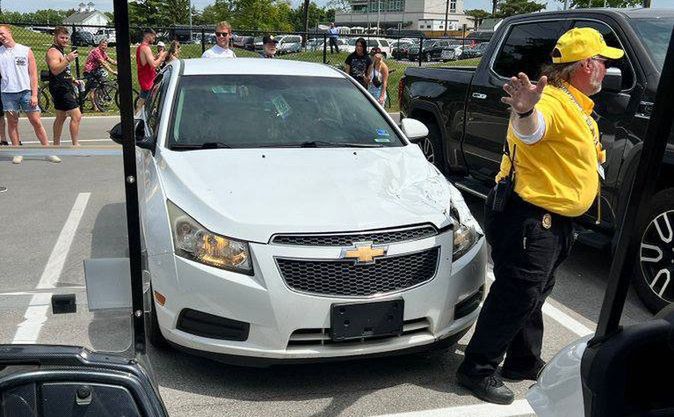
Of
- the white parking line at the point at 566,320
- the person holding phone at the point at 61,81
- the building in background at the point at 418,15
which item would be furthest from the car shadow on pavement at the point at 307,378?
the building in background at the point at 418,15

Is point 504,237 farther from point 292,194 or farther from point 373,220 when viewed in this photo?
point 292,194

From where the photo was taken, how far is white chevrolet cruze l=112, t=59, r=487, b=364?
2943mm

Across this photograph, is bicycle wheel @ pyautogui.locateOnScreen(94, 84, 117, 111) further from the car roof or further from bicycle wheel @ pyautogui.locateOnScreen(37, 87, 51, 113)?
the car roof

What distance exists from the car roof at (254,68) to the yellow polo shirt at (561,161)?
7.59 feet

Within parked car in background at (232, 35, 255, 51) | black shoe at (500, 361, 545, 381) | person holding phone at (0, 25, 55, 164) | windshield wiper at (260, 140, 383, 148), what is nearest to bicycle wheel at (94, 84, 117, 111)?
person holding phone at (0, 25, 55, 164)

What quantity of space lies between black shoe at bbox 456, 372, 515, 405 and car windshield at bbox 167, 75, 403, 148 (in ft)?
5.75

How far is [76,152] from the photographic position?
2.60 metres

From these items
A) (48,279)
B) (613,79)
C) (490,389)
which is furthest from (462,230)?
(48,279)

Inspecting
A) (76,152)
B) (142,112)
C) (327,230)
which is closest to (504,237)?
(327,230)

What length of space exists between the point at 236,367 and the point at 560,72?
221 centimetres

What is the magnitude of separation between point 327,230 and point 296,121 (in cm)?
152

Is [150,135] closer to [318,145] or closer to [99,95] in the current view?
[318,145]

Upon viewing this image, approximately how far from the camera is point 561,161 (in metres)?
2.85

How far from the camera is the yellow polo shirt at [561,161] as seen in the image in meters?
2.80
